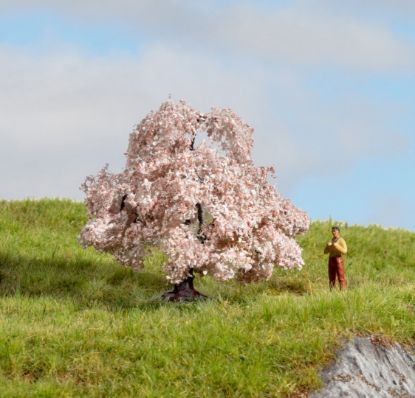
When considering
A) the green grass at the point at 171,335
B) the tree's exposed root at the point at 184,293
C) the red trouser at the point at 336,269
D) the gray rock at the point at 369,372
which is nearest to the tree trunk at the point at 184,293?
the tree's exposed root at the point at 184,293

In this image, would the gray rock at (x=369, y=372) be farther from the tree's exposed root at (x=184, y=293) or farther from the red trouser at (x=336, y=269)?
the tree's exposed root at (x=184, y=293)

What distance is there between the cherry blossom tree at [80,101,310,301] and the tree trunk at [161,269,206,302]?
0.09 ft

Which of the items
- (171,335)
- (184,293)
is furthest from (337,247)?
(171,335)

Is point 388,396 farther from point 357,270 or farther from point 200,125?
point 357,270

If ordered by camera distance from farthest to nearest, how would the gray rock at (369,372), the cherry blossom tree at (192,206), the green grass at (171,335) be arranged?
1. the cherry blossom tree at (192,206)
2. the gray rock at (369,372)
3. the green grass at (171,335)

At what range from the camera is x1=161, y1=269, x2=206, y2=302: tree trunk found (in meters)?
21.6

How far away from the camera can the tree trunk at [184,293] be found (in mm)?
21609

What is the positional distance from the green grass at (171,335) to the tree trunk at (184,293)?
1.38 ft

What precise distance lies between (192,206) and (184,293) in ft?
9.63

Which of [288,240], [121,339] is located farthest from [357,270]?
[121,339]

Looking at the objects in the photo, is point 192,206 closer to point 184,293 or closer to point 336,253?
point 184,293

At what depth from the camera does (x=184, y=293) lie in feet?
71.4

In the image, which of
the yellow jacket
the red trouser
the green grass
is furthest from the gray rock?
the red trouser

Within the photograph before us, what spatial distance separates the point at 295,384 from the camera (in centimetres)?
1459
